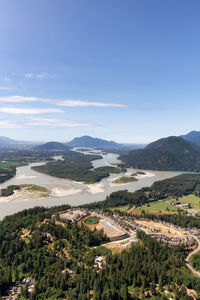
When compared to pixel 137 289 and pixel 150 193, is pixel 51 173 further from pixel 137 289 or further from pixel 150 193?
pixel 137 289

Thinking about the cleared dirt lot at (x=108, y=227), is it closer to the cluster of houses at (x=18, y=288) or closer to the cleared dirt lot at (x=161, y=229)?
the cleared dirt lot at (x=161, y=229)

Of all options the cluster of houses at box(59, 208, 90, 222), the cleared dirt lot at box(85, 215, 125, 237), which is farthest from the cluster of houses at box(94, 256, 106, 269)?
the cluster of houses at box(59, 208, 90, 222)

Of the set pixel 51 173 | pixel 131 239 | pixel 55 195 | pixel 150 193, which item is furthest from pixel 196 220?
pixel 51 173

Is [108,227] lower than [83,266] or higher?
lower

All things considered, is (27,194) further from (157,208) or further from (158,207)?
(158,207)

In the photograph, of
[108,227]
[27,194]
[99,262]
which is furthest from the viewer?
[27,194]

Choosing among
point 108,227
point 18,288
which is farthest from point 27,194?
point 18,288

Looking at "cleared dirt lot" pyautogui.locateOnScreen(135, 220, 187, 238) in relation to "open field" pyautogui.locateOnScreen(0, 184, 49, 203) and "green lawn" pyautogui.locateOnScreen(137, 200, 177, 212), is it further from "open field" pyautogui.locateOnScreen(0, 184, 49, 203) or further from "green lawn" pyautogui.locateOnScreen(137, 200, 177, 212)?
"open field" pyautogui.locateOnScreen(0, 184, 49, 203)

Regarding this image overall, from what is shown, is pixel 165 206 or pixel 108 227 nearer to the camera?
pixel 108 227

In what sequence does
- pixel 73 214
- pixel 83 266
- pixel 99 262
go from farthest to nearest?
pixel 73 214 < pixel 99 262 < pixel 83 266

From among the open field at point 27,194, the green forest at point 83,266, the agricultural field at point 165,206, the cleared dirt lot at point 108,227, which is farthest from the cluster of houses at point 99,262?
the open field at point 27,194

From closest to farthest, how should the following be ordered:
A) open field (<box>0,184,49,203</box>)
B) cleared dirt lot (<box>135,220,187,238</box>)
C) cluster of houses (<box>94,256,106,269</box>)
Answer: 1. cluster of houses (<box>94,256,106,269</box>)
2. cleared dirt lot (<box>135,220,187,238</box>)
3. open field (<box>0,184,49,203</box>)

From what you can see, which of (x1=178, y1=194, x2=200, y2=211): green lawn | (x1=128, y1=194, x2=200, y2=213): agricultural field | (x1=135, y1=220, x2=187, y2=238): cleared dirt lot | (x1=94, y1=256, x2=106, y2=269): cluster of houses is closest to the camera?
(x1=94, y1=256, x2=106, y2=269): cluster of houses
